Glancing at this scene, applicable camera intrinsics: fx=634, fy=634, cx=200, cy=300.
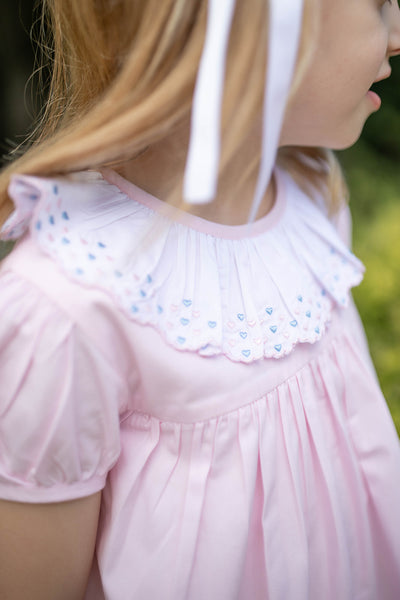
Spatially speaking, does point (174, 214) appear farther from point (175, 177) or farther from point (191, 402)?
point (191, 402)

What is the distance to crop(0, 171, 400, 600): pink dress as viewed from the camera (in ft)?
Result: 2.21

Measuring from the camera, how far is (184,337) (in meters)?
0.72

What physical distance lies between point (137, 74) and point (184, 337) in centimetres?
29

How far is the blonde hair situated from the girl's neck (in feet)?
0.14

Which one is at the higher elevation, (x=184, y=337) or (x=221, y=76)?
(x=221, y=76)

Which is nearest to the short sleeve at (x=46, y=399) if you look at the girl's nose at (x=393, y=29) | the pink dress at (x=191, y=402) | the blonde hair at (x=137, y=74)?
the pink dress at (x=191, y=402)

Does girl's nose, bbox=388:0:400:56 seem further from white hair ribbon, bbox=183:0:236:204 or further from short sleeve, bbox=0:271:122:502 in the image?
short sleeve, bbox=0:271:122:502

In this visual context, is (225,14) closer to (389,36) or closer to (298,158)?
(389,36)

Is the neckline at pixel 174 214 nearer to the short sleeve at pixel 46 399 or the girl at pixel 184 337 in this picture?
the girl at pixel 184 337

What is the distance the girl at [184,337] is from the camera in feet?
2.18

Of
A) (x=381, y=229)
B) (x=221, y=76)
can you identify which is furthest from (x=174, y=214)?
(x=381, y=229)

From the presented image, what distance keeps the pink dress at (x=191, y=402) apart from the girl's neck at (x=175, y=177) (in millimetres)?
19

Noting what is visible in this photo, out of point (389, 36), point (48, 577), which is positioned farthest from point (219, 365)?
point (389, 36)

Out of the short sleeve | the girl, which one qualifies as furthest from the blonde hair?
the short sleeve
